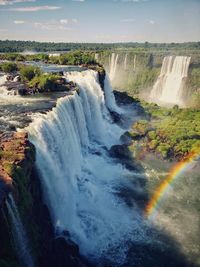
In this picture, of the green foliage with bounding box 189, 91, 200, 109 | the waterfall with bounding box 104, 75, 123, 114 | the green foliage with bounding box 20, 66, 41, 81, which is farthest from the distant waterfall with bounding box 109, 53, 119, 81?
the green foliage with bounding box 20, 66, 41, 81

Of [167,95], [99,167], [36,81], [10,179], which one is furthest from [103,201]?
[167,95]

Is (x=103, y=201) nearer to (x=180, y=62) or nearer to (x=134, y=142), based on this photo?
(x=134, y=142)

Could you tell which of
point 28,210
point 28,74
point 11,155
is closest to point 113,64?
point 28,74

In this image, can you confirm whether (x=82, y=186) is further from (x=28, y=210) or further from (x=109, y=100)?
(x=109, y=100)

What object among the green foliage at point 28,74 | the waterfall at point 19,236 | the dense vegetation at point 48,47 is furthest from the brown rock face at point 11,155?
the dense vegetation at point 48,47

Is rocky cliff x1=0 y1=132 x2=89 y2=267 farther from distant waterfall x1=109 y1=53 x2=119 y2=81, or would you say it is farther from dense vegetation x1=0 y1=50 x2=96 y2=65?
distant waterfall x1=109 y1=53 x2=119 y2=81

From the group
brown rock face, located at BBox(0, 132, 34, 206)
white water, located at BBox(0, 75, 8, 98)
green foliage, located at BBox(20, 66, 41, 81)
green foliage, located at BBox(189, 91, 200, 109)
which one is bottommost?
green foliage, located at BBox(189, 91, 200, 109)

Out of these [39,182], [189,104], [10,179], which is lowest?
[189,104]

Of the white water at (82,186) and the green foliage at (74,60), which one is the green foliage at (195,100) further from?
the white water at (82,186)
